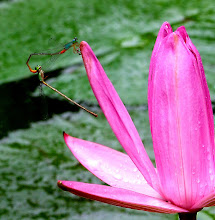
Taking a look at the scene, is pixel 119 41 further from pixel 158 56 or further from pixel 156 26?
pixel 158 56

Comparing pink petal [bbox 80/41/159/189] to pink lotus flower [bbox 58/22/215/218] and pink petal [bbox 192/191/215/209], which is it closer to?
pink lotus flower [bbox 58/22/215/218]

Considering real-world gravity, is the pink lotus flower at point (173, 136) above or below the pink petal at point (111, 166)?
above

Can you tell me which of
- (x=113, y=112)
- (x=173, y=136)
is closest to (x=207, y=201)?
(x=173, y=136)

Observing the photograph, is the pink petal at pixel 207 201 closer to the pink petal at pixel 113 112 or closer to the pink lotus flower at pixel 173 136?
the pink lotus flower at pixel 173 136

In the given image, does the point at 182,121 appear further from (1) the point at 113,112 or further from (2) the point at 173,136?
(1) the point at 113,112

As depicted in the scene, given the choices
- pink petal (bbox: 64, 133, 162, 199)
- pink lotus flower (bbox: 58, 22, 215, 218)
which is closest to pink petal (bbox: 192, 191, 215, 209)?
pink lotus flower (bbox: 58, 22, 215, 218)

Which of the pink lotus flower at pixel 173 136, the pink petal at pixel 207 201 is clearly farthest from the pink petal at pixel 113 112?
the pink petal at pixel 207 201

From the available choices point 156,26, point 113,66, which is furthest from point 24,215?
point 156,26

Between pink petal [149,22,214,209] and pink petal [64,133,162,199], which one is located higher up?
pink petal [149,22,214,209]
